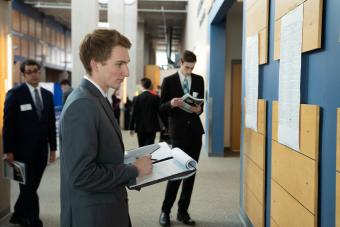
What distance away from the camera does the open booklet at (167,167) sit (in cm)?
170

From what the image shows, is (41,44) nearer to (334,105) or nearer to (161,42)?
(161,42)

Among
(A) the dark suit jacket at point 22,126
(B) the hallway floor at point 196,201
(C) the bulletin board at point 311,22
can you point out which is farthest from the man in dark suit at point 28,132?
(C) the bulletin board at point 311,22

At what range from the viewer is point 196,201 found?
4660 mm

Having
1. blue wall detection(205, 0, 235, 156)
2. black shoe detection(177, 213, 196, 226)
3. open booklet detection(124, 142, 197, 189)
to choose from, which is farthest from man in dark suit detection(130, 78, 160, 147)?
open booklet detection(124, 142, 197, 189)

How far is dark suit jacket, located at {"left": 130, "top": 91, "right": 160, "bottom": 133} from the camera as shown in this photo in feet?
19.9

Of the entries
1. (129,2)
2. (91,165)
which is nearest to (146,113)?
(91,165)

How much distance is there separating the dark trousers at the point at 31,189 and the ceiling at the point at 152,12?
1098 cm

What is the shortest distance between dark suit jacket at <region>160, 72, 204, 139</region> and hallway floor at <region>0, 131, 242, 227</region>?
36.1 inches

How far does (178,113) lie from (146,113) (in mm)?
2447

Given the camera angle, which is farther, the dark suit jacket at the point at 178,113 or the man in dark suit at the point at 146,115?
the man in dark suit at the point at 146,115

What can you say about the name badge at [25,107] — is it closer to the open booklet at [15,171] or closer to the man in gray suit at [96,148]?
the open booklet at [15,171]

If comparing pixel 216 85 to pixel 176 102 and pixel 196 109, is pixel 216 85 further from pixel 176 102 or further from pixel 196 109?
pixel 176 102

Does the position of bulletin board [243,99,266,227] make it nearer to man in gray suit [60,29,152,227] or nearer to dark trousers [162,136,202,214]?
dark trousers [162,136,202,214]

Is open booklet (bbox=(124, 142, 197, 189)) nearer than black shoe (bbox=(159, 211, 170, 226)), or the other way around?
open booklet (bbox=(124, 142, 197, 189))
